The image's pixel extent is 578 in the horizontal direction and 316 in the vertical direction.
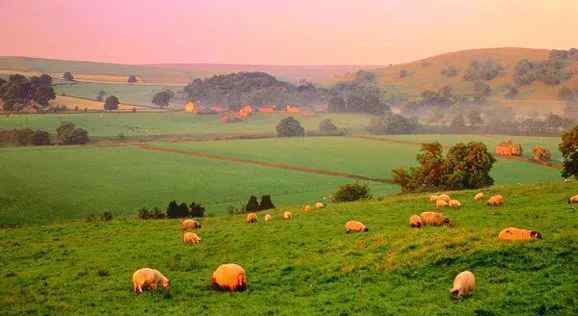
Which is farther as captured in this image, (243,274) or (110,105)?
(110,105)

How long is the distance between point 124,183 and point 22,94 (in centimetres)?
9646

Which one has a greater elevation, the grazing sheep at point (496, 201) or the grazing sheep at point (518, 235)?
the grazing sheep at point (518, 235)

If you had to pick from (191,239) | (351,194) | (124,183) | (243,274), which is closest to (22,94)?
(124,183)

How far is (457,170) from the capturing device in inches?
2170

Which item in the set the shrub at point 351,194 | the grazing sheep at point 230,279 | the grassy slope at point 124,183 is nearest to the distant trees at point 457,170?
the shrub at point 351,194

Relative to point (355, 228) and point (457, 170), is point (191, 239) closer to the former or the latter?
point (355, 228)

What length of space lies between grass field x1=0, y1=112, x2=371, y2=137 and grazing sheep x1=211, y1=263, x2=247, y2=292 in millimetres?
118397

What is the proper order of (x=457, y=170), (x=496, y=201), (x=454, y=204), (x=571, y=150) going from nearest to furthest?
1. (x=496, y=201)
2. (x=454, y=204)
3. (x=571, y=150)
4. (x=457, y=170)

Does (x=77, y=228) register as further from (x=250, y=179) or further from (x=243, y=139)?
(x=243, y=139)

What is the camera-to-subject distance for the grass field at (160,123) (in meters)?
134

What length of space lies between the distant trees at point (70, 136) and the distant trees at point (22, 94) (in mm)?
41523

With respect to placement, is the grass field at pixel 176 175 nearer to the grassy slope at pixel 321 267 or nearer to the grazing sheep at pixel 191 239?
the grassy slope at pixel 321 267

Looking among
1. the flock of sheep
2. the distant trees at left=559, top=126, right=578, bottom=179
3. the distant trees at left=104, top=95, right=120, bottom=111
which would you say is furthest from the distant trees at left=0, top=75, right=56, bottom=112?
the distant trees at left=559, top=126, right=578, bottom=179

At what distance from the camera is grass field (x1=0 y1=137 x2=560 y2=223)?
212 feet
